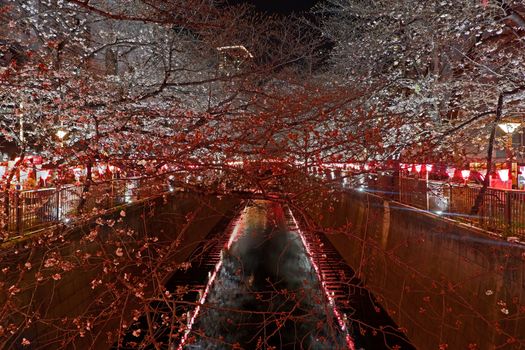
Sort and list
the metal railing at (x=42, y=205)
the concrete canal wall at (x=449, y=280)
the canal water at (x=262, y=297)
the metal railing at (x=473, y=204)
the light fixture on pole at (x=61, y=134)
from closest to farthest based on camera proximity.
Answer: the concrete canal wall at (x=449, y=280) < the metal railing at (x=473, y=204) < the metal railing at (x=42, y=205) < the canal water at (x=262, y=297) < the light fixture on pole at (x=61, y=134)

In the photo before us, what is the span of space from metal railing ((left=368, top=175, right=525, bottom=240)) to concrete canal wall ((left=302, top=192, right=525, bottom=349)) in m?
0.32

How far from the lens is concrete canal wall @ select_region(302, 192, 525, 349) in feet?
26.1

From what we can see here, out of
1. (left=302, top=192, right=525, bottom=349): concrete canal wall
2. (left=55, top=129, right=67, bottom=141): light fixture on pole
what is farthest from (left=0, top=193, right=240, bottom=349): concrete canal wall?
(left=302, top=192, right=525, bottom=349): concrete canal wall

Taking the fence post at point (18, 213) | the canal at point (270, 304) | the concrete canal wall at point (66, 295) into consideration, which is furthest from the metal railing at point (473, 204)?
the fence post at point (18, 213)

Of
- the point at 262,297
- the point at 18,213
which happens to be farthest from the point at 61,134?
the point at 262,297

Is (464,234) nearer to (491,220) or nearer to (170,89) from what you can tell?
(491,220)

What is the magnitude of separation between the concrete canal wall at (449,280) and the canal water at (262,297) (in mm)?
1613

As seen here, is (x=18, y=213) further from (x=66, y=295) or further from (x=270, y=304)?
(x=270, y=304)

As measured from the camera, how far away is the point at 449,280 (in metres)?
10.8

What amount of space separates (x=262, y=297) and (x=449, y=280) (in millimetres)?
7844

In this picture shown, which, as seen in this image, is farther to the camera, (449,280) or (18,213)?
(449,280)

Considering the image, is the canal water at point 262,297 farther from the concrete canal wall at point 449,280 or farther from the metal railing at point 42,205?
the metal railing at point 42,205

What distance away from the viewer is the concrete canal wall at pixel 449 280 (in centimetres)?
795

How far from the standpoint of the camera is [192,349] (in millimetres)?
13570
